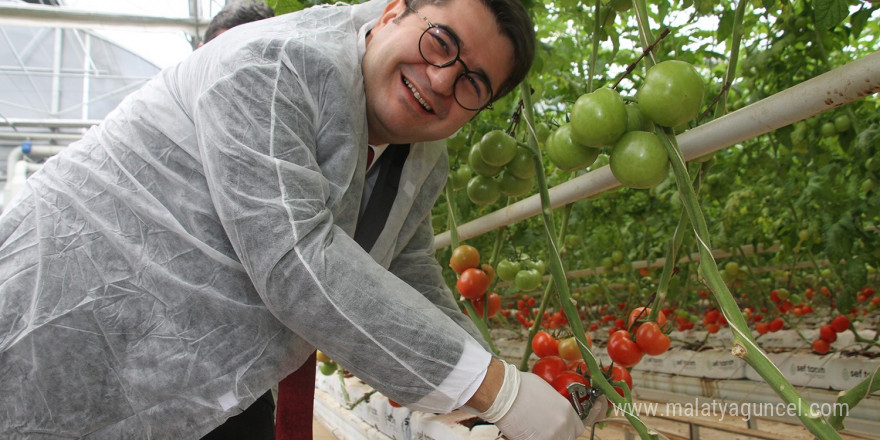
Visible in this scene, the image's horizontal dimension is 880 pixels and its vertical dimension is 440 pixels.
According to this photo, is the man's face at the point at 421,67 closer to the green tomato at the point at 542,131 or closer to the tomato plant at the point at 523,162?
the tomato plant at the point at 523,162

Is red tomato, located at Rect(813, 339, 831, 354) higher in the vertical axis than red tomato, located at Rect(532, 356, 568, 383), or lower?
higher

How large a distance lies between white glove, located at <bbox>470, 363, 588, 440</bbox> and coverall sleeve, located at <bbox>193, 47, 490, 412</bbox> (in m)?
0.08

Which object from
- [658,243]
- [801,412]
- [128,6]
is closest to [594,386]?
[801,412]

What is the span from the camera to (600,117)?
1038mm

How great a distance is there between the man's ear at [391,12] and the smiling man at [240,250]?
0.03 feet

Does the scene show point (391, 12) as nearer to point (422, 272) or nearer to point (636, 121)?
point (636, 121)

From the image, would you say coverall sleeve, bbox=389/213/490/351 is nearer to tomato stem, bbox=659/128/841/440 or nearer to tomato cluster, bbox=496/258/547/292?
tomato cluster, bbox=496/258/547/292

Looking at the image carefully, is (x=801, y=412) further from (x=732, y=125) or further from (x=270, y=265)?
(x=270, y=265)

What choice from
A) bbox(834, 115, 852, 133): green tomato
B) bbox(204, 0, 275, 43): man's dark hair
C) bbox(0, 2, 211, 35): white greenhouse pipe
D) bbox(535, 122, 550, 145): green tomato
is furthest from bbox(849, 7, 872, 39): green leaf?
bbox(0, 2, 211, 35): white greenhouse pipe

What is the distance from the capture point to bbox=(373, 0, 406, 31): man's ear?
46.8 inches

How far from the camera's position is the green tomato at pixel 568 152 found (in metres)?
1.19

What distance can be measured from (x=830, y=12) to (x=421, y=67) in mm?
864

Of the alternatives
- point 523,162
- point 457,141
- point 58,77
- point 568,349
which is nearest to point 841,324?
point 568,349

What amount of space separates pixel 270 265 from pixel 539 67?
119cm
